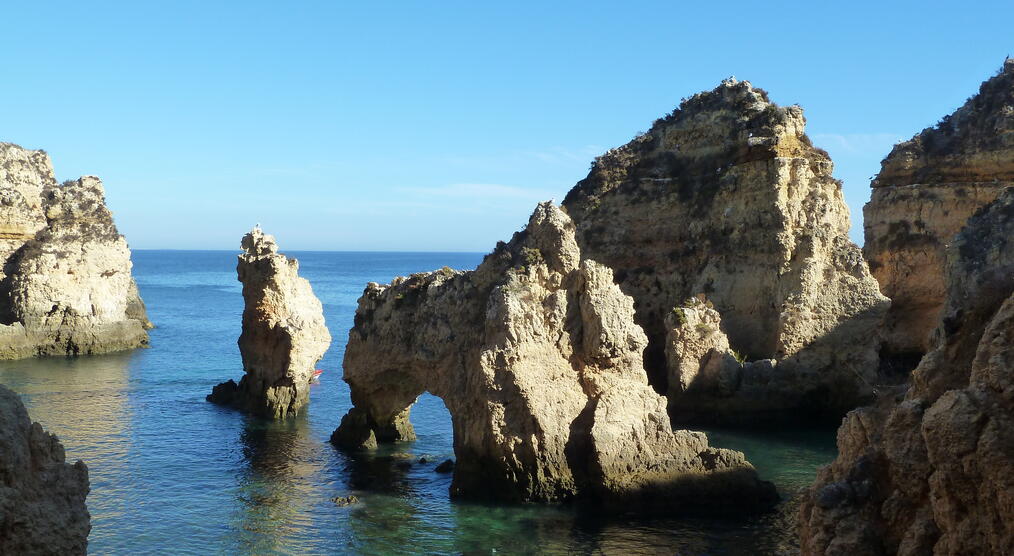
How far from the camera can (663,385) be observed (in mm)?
39562

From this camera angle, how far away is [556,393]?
26.1 m

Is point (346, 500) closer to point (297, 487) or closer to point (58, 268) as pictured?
point (297, 487)

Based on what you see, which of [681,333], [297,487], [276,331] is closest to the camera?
[297,487]

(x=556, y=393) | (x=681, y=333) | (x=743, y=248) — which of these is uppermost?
(x=743, y=248)

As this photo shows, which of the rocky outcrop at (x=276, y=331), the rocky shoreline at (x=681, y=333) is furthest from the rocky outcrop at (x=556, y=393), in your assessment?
the rocky outcrop at (x=276, y=331)

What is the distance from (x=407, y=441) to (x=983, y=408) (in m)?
25.4

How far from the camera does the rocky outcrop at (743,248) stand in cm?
3750

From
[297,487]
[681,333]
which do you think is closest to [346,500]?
[297,487]

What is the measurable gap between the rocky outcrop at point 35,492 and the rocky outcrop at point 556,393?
45.3ft

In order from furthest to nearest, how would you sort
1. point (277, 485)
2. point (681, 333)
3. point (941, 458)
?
point (681, 333), point (277, 485), point (941, 458)

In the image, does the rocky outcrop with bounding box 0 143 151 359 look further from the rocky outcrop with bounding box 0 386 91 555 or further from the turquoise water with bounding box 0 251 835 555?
the rocky outcrop with bounding box 0 386 91 555

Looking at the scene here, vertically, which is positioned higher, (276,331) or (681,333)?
(681,333)

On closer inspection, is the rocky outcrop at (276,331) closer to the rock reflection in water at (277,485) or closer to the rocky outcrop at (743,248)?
the rock reflection in water at (277,485)

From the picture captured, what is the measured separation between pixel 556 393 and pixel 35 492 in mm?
15519
